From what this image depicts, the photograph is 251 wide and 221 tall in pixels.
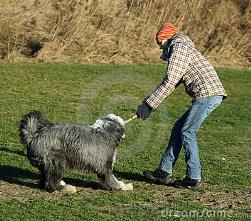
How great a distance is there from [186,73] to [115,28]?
49.7ft

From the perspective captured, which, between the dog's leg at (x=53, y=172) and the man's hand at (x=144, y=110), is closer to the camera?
the dog's leg at (x=53, y=172)

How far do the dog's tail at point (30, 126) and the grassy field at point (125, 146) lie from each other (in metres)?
0.66

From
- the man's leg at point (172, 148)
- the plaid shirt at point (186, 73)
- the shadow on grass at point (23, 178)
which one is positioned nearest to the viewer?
the plaid shirt at point (186, 73)

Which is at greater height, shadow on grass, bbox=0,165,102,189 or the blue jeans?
the blue jeans

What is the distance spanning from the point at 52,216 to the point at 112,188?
4.03 ft

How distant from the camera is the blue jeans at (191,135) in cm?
808

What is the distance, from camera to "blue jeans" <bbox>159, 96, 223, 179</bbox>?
8078 mm

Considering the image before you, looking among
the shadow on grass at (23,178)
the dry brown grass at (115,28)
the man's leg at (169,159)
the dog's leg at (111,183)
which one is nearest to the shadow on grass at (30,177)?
the shadow on grass at (23,178)

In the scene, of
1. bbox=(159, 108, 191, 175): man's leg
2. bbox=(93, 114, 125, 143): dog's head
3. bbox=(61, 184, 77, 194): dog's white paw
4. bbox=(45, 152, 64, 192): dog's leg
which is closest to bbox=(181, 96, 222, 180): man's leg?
bbox=(159, 108, 191, 175): man's leg

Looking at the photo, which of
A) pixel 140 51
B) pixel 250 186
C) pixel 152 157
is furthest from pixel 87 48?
pixel 250 186

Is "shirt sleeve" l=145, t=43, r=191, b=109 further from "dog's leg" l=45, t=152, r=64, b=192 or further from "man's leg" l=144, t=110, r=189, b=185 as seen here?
"dog's leg" l=45, t=152, r=64, b=192

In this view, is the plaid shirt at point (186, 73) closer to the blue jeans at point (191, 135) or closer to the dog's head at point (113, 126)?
the blue jeans at point (191, 135)

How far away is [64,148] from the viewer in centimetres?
763

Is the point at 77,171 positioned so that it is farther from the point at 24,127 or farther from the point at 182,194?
the point at 182,194
